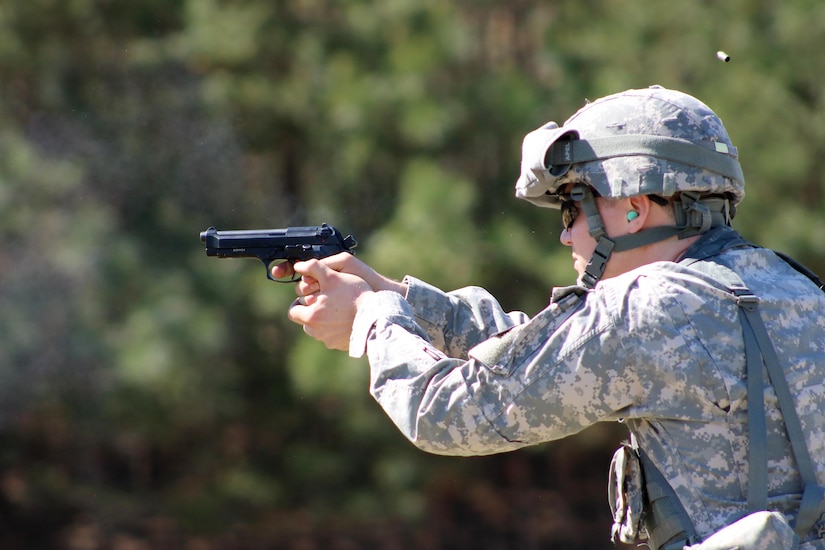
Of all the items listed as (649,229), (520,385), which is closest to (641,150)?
(649,229)

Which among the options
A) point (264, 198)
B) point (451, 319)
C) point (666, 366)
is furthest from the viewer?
point (264, 198)

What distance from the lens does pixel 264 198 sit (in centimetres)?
597

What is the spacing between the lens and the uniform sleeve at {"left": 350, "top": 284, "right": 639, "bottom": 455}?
1.81 meters

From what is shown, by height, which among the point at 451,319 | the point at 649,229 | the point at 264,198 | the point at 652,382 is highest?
the point at 649,229

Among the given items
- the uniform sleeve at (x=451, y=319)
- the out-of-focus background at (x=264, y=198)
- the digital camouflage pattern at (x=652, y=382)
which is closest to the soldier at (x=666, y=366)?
the digital camouflage pattern at (x=652, y=382)

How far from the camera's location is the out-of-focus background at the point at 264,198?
18.3 feet

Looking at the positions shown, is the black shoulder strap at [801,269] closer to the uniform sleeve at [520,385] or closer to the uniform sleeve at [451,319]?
the uniform sleeve at [520,385]

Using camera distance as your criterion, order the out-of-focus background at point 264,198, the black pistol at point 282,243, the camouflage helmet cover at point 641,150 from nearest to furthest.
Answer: the camouflage helmet cover at point 641,150, the black pistol at point 282,243, the out-of-focus background at point 264,198

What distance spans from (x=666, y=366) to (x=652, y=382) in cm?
4

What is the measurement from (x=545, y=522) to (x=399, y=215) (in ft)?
8.05

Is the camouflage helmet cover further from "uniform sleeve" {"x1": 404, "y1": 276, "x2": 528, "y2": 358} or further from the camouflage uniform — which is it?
"uniform sleeve" {"x1": 404, "y1": 276, "x2": 528, "y2": 358}

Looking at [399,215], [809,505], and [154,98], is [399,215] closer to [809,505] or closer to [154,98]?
[154,98]

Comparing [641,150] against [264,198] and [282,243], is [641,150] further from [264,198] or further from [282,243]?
[264,198]

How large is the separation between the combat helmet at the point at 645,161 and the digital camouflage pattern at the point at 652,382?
6.5 inches
